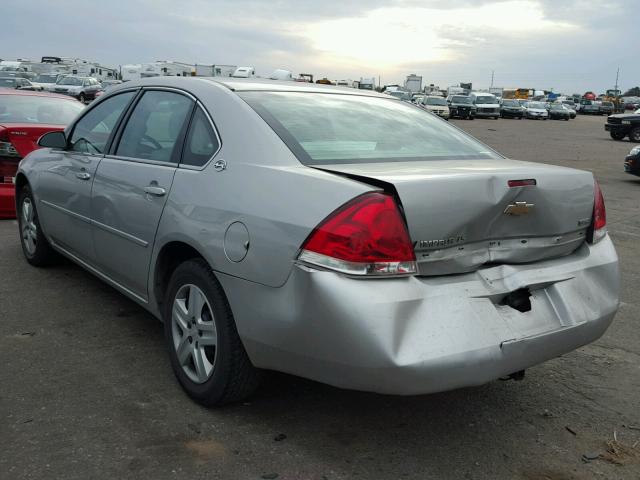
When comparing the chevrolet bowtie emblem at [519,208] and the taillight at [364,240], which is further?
the chevrolet bowtie emblem at [519,208]

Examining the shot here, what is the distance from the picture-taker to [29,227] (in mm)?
5504

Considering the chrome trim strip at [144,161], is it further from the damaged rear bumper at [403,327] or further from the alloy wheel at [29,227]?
the alloy wheel at [29,227]

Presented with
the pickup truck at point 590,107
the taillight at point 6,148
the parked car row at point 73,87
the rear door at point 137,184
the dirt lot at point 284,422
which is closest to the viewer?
the dirt lot at point 284,422

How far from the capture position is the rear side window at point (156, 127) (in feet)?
11.4

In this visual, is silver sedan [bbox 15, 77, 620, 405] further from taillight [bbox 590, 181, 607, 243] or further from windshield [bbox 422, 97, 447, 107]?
windshield [bbox 422, 97, 447, 107]

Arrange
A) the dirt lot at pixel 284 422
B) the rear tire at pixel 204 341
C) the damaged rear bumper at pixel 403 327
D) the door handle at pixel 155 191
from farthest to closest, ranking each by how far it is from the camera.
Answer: the door handle at pixel 155 191
the rear tire at pixel 204 341
the dirt lot at pixel 284 422
the damaged rear bumper at pixel 403 327

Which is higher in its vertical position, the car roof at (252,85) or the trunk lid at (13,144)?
the car roof at (252,85)

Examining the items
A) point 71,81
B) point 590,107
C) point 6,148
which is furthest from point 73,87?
point 590,107

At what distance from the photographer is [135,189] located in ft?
11.6

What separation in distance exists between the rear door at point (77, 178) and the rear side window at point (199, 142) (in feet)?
3.21

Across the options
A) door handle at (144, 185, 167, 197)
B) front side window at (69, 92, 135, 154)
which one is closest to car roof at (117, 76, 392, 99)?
front side window at (69, 92, 135, 154)

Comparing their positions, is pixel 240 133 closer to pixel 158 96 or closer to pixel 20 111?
pixel 158 96

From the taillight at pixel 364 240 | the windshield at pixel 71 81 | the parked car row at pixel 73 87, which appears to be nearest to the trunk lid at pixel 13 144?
the taillight at pixel 364 240

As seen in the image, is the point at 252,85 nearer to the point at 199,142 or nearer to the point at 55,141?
the point at 199,142
